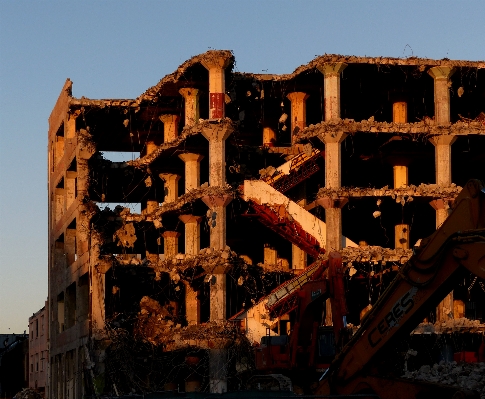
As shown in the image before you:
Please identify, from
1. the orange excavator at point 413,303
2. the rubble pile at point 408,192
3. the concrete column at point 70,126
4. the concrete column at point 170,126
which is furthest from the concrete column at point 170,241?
the orange excavator at point 413,303

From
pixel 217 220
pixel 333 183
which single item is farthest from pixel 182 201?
pixel 333 183

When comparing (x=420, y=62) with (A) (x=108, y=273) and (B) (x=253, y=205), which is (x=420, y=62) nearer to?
(B) (x=253, y=205)

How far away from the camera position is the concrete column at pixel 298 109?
6238cm

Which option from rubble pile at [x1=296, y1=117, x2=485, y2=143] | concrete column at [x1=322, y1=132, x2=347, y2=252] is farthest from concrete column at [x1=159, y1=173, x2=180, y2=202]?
concrete column at [x1=322, y1=132, x2=347, y2=252]

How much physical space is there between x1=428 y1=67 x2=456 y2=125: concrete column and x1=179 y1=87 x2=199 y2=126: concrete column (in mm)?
13822

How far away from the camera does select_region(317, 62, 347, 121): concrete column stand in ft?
189

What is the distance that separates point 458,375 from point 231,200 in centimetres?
3181

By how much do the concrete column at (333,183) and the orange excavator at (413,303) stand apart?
30108 mm

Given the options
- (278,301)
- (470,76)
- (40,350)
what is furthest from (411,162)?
(40,350)

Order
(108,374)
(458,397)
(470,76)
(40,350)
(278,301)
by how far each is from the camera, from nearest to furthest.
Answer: (458,397) < (278,301) < (108,374) < (470,76) < (40,350)

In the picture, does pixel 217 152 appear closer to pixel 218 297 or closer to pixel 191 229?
pixel 191 229

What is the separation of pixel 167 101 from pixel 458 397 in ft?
153

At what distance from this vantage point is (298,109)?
205 ft

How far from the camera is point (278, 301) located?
51.0 m
